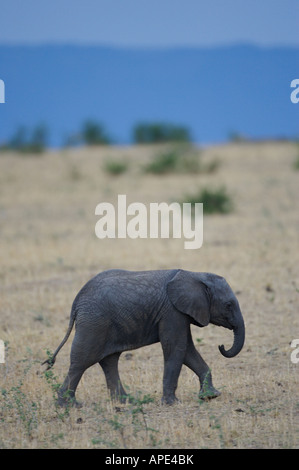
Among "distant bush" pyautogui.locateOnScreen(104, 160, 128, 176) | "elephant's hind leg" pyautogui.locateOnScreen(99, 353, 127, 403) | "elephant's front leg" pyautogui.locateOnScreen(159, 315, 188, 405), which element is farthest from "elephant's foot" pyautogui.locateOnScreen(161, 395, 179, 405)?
"distant bush" pyautogui.locateOnScreen(104, 160, 128, 176)

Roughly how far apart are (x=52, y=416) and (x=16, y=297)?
5362mm

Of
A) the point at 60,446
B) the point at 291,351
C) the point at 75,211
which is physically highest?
the point at 75,211

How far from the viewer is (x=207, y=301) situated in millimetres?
7551

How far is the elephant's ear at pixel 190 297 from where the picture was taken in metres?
7.41

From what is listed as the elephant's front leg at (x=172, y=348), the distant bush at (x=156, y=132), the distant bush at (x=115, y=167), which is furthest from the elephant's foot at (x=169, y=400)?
the distant bush at (x=156, y=132)

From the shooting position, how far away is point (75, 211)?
24250mm

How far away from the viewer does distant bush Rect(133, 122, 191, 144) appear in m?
59.5

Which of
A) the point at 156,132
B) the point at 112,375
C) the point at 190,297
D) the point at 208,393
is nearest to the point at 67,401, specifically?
the point at 112,375

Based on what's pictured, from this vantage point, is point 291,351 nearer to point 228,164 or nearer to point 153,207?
point 153,207

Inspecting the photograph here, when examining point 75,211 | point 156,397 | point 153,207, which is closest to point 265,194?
point 153,207

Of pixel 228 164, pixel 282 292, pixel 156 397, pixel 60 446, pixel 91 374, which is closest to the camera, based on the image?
pixel 60 446

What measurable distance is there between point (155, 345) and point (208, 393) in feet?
9.47

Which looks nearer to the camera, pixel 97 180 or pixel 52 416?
pixel 52 416

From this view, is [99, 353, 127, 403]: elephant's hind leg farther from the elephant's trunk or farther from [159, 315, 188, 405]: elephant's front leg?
the elephant's trunk
